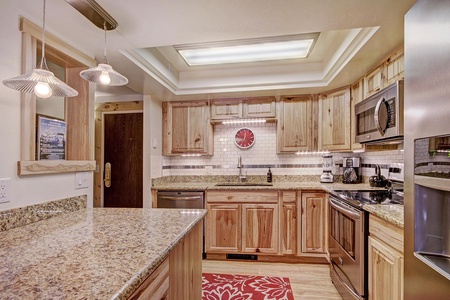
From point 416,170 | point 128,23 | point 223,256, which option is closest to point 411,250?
point 416,170

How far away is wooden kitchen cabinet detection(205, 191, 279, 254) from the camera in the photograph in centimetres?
294

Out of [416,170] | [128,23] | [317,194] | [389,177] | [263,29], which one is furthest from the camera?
[317,194]

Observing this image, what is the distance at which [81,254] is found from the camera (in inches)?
35.0

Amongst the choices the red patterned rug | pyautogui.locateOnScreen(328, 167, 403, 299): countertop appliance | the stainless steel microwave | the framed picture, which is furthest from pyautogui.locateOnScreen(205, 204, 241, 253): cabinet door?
the framed picture

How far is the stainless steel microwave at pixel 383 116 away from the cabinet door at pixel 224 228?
167 cm

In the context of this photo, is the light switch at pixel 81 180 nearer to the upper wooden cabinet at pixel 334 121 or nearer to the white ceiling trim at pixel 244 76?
the white ceiling trim at pixel 244 76

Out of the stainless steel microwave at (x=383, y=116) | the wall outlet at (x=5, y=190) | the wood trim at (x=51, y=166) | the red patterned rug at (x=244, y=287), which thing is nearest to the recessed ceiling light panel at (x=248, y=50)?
the stainless steel microwave at (x=383, y=116)

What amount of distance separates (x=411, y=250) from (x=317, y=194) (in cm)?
186

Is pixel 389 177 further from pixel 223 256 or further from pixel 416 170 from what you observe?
pixel 223 256

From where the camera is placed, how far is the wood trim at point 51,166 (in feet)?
4.52

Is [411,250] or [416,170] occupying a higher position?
[416,170]

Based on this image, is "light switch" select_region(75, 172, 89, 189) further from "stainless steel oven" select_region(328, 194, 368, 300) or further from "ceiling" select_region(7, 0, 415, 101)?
"stainless steel oven" select_region(328, 194, 368, 300)

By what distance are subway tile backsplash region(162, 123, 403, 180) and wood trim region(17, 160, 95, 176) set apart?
1765 mm

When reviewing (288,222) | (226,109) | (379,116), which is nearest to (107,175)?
(226,109)
